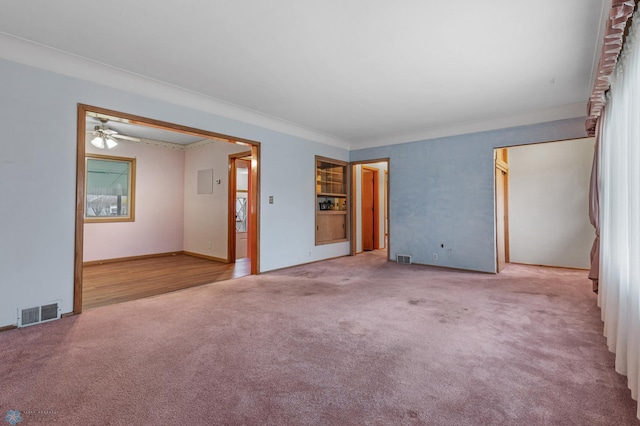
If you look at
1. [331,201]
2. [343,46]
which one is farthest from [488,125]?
[343,46]

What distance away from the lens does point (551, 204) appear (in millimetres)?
5676

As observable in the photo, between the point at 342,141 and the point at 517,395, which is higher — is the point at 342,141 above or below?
above

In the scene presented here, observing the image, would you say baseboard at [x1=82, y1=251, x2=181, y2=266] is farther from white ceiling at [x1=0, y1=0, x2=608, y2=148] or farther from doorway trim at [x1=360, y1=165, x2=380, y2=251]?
doorway trim at [x1=360, y1=165, x2=380, y2=251]

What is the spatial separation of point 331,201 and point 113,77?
14.9 ft

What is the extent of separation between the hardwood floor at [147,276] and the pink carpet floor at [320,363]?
1.74 ft

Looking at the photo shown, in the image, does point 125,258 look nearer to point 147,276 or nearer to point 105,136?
point 147,276

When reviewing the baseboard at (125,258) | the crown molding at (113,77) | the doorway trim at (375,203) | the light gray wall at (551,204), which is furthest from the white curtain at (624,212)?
the baseboard at (125,258)

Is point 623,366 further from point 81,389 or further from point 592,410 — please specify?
point 81,389

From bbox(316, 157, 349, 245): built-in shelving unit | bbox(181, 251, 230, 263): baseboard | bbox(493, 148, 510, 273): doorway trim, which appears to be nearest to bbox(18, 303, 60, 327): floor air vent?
bbox(181, 251, 230, 263): baseboard

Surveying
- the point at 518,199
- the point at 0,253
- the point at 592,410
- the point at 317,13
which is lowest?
the point at 592,410

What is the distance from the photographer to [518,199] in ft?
19.9

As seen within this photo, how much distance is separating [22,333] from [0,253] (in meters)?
0.75

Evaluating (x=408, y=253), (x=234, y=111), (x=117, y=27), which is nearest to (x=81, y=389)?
(x=117, y=27)

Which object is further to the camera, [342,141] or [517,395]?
[342,141]
